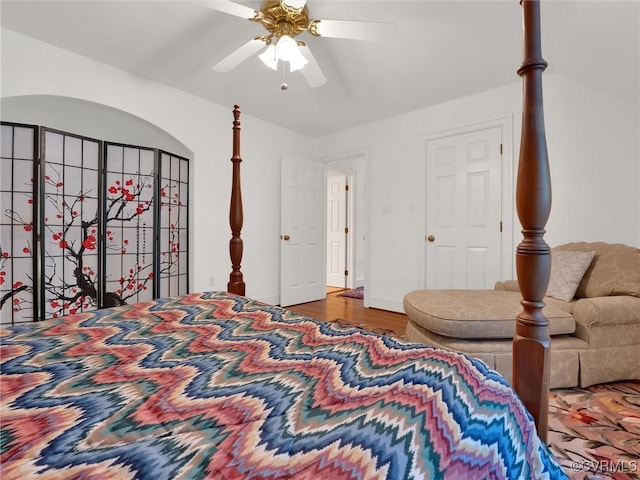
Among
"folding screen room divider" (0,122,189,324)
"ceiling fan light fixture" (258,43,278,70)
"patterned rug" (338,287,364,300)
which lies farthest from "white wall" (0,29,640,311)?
"ceiling fan light fixture" (258,43,278,70)

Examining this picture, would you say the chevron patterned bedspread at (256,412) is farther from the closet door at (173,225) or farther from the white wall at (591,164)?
the white wall at (591,164)

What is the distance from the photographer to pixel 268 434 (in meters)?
0.53

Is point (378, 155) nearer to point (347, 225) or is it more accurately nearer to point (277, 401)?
point (347, 225)

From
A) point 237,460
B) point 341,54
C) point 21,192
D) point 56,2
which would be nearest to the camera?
point 237,460

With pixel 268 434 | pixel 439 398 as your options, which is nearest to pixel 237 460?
pixel 268 434

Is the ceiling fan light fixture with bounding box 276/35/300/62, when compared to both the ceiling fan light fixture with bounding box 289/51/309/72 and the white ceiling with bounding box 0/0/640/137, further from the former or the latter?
the white ceiling with bounding box 0/0/640/137

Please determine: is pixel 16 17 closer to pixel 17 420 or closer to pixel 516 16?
pixel 17 420

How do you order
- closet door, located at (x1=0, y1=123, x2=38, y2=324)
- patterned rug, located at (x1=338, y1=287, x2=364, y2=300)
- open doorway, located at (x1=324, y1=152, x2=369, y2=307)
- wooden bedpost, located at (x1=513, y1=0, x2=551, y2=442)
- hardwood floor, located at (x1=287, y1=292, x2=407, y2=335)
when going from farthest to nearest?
1. open doorway, located at (x1=324, y1=152, x2=369, y2=307)
2. patterned rug, located at (x1=338, y1=287, x2=364, y2=300)
3. hardwood floor, located at (x1=287, y1=292, x2=407, y2=335)
4. closet door, located at (x1=0, y1=123, x2=38, y2=324)
5. wooden bedpost, located at (x1=513, y1=0, x2=551, y2=442)

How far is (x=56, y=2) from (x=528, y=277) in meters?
3.01

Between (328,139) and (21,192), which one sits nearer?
(21,192)

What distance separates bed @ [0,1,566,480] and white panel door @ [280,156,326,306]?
10.5 ft

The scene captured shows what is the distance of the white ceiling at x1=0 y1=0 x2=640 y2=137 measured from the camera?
2062 mm

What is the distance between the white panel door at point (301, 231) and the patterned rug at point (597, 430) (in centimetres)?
303

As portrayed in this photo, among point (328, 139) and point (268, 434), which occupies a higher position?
point (328, 139)
